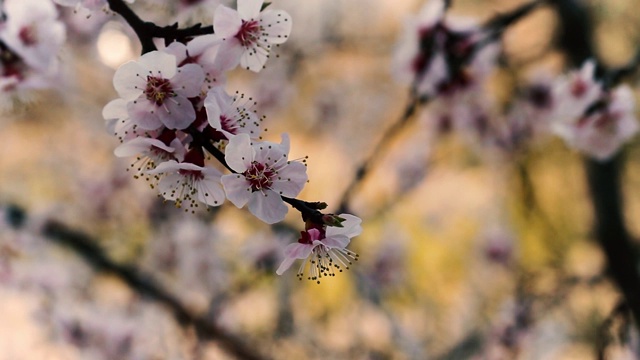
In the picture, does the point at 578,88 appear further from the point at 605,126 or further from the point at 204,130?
the point at 204,130

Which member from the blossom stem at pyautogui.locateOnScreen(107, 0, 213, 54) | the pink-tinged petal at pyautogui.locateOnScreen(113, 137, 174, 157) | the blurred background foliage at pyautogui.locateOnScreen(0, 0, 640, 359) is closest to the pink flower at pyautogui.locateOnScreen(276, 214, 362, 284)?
the pink-tinged petal at pyautogui.locateOnScreen(113, 137, 174, 157)

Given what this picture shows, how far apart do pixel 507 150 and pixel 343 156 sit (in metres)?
2.02

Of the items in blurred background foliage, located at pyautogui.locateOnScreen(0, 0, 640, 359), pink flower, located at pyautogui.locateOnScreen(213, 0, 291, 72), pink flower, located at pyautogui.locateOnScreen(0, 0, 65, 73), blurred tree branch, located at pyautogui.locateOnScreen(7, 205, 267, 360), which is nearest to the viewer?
pink flower, located at pyautogui.locateOnScreen(213, 0, 291, 72)

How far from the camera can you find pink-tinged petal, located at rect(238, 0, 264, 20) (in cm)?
81

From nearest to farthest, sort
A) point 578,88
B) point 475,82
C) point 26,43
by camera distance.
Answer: point 26,43, point 578,88, point 475,82

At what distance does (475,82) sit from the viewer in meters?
1.86

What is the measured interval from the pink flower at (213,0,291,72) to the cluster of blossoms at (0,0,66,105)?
1.52ft

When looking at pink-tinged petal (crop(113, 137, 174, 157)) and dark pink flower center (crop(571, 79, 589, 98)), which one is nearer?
pink-tinged petal (crop(113, 137, 174, 157))

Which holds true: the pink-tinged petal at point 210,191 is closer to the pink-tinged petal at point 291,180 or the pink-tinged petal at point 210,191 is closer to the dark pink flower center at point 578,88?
the pink-tinged petal at point 291,180

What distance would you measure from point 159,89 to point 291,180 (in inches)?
8.3

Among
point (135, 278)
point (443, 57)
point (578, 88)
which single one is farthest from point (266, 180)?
point (135, 278)

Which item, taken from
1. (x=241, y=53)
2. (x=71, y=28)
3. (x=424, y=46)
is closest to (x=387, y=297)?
(x=424, y=46)

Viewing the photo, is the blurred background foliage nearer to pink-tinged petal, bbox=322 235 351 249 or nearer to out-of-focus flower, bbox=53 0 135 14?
pink-tinged petal, bbox=322 235 351 249

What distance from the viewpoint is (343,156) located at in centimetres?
441
